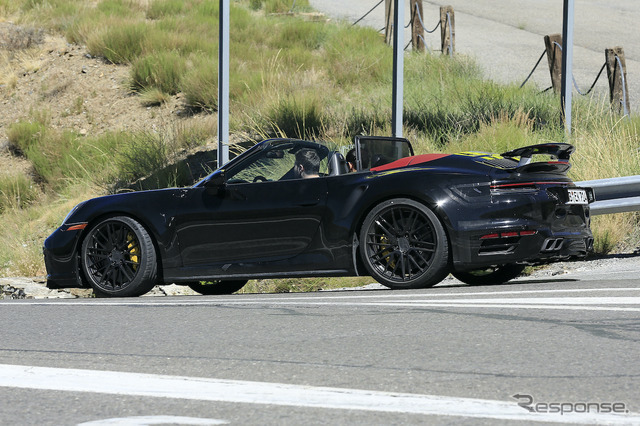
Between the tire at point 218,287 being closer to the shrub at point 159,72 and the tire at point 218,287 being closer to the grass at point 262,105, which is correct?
the grass at point 262,105

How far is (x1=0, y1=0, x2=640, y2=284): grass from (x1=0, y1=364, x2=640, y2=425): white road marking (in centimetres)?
610

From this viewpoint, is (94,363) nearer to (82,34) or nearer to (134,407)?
(134,407)

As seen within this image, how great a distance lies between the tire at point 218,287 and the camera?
9344 mm

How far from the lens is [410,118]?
1539 centimetres

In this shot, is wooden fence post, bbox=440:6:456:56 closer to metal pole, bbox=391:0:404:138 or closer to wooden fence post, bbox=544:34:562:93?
wooden fence post, bbox=544:34:562:93

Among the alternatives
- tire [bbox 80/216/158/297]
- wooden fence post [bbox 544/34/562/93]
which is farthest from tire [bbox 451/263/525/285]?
wooden fence post [bbox 544/34/562/93]

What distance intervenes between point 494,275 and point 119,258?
→ 3266 millimetres

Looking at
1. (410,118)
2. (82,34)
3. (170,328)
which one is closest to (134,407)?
(170,328)

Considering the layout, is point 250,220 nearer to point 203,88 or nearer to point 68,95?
point 203,88

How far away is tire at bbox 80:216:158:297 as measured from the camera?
8141mm

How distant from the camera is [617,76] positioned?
15547 millimetres

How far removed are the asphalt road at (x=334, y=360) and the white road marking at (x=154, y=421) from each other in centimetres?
1

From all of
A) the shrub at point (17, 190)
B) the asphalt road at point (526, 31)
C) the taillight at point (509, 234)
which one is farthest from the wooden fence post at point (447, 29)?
the taillight at point (509, 234)

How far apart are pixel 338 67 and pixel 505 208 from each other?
14.0m
